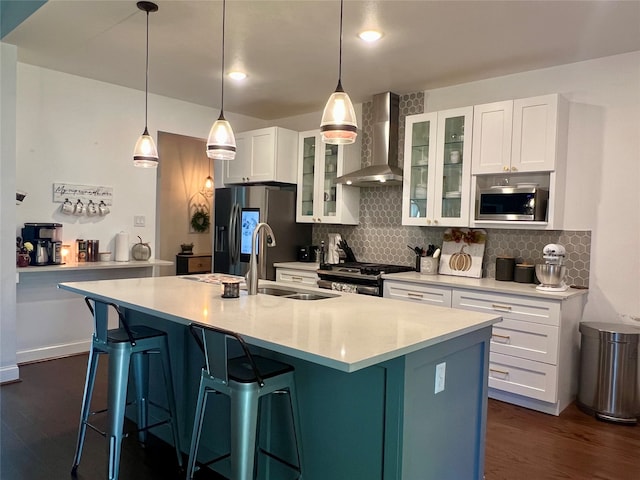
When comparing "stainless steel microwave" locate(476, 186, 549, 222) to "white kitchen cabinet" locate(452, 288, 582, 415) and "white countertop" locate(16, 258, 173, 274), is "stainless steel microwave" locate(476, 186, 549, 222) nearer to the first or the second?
"white kitchen cabinet" locate(452, 288, 582, 415)

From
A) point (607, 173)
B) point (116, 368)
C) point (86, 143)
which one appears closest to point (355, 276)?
point (607, 173)

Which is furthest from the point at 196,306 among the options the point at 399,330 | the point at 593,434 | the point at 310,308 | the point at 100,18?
the point at 593,434

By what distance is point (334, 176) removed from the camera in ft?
16.8

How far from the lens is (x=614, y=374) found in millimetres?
3268

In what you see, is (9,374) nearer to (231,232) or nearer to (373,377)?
(231,232)

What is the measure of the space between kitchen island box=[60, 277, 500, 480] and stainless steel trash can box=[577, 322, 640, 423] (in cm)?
168

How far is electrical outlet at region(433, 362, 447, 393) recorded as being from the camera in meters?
1.88

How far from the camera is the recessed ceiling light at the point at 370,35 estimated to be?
321cm

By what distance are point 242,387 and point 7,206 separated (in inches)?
118

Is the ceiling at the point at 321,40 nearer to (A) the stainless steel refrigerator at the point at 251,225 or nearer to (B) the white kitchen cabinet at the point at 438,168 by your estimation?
(B) the white kitchen cabinet at the point at 438,168

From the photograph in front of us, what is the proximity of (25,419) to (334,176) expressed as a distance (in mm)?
3495

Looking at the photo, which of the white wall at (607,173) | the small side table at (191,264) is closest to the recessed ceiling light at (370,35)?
the white wall at (607,173)

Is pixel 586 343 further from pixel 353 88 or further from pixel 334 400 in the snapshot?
pixel 353 88

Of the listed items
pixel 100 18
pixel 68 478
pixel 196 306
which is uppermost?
pixel 100 18
